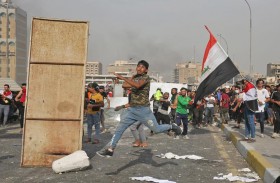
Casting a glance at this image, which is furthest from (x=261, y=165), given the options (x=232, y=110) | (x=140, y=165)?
(x=232, y=110)

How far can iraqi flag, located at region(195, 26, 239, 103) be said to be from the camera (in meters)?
11.1

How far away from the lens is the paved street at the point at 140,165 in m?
6.69

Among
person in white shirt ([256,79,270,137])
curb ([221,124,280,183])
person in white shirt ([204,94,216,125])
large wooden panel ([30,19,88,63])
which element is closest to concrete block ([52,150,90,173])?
large wooden panel ([30,19,88,63])

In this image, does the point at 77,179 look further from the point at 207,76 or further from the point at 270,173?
the point at 207,76

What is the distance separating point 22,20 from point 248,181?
168 meters

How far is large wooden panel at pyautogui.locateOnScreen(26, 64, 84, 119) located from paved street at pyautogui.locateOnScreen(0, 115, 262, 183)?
3.37ft

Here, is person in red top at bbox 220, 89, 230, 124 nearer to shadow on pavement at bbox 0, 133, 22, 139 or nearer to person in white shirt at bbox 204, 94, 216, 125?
person in white shirt at bbox 204, 94, 216, 125

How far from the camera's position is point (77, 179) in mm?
6535

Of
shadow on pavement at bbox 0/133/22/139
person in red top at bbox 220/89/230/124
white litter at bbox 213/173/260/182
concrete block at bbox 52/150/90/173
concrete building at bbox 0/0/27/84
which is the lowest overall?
shadow on pavement at bbox 0/133/22/139

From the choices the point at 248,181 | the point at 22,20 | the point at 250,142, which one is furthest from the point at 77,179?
the point at 22,20

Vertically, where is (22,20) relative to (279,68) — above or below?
above

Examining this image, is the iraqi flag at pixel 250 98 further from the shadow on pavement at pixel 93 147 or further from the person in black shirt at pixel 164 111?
the shadow on pavement at pixel 93 147

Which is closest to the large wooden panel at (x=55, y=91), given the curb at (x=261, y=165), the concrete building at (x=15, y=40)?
the curb at (x=261, y=165)

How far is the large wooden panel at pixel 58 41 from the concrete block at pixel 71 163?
1.84 meters
